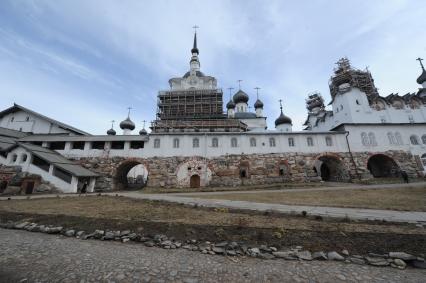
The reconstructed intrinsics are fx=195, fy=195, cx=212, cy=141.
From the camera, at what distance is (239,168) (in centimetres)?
2550

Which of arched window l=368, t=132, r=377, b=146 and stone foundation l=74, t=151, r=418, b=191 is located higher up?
arched window l=368, t=132, r=377, b=146

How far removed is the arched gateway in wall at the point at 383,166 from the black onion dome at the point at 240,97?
2544cm

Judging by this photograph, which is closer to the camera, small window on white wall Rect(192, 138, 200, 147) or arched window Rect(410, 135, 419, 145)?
small window on white wall Rect(192, 138, 200, 147)

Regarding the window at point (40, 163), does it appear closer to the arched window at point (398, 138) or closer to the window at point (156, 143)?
the window at point (156, 143)

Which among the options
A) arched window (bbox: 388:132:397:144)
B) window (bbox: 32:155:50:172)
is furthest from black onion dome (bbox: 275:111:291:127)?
window (bbox: 32:155:50:172)

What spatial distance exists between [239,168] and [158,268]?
72.0 feet

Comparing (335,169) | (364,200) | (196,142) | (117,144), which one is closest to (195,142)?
(196,142)

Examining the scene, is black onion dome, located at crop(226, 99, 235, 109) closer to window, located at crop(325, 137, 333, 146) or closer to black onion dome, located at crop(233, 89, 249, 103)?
black onion dome, located at crop(233, 89, 249, 103)

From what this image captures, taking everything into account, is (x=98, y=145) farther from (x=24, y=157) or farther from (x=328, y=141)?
(x=328, y=141)

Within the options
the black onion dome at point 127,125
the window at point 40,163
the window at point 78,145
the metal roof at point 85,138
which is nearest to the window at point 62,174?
the window at point 40,163

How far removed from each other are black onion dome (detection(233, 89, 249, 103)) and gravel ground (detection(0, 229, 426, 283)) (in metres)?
41.9

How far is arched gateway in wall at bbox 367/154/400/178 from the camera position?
26047 millimetres

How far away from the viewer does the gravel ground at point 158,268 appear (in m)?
3.67

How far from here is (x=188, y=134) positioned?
26859 millimetres
